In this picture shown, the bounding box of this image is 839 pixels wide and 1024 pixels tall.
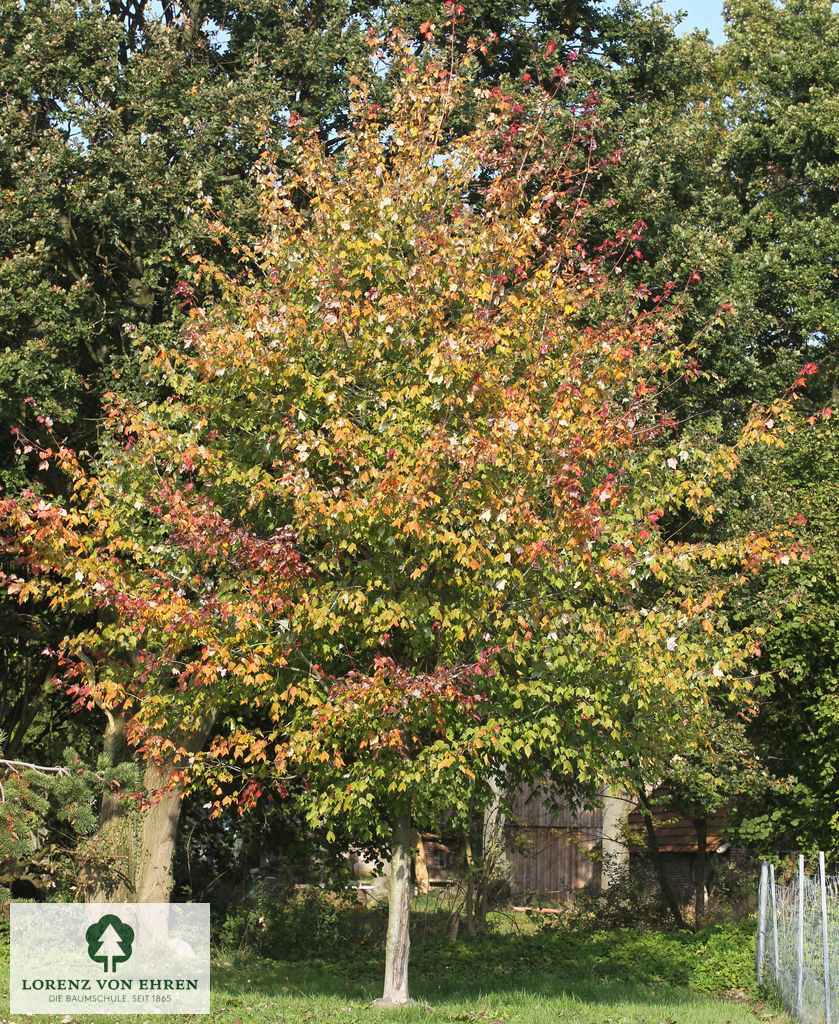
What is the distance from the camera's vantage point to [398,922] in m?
12.0

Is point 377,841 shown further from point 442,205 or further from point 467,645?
point 442,205

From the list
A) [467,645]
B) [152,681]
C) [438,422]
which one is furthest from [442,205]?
[152,681]

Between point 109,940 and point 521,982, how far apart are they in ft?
18.8

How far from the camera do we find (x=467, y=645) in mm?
11859

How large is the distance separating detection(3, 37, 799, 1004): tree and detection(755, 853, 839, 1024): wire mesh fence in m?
2.17

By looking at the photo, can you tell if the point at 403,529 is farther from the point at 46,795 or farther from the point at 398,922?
the point at 398,922

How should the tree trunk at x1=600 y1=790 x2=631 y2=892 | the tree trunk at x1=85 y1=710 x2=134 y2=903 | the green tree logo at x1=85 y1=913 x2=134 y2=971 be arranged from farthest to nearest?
the tree trunk at x1=600 y1=790 x2=631 y2=892 → the tree trunk at x1=85 y1=710 x2=134 y2=903 → the green tree logo at x1=85 y1=913 x2=134 y2=971

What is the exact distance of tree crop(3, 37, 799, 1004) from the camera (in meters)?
10.4

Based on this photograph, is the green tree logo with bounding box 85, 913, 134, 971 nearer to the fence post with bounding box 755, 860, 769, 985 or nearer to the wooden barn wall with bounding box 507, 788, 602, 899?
the fence post with bounding box 755, 860, 769, 985

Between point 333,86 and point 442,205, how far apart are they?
543 centimetres

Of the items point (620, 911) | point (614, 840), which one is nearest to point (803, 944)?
point (614, 840)

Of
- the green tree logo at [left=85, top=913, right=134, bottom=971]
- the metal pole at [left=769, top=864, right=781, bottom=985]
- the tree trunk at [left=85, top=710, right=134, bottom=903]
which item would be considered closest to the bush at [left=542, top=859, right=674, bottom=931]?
the metal pole at [left=769, top=864, right=781, bottom=985]

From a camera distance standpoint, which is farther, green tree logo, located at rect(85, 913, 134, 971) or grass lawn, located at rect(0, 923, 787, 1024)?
green tree logo, located at rect(85, 913, 134, 971)

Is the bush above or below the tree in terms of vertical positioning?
below
